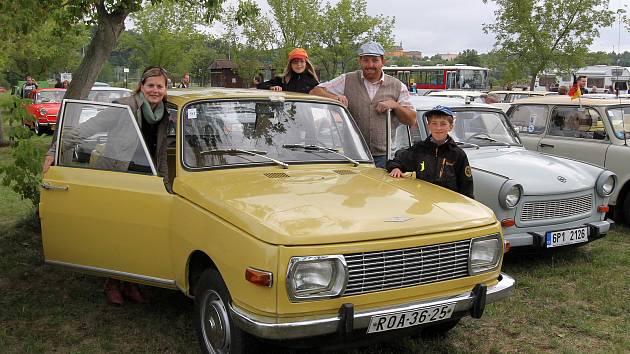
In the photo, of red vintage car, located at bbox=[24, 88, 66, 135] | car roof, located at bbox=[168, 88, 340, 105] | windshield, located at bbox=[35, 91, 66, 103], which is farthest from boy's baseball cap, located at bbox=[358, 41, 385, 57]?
windshield, located at bbox=[35, 91, 66, 103]

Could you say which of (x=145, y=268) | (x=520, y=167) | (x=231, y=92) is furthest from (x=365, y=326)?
(x=520, y=167)

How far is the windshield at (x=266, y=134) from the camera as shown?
14.3ft

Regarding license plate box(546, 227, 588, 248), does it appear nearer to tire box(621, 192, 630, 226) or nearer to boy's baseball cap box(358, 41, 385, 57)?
tire box(621, 192, 630, 226)

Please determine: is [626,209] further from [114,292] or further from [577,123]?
[114,292]

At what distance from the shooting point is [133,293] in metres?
5.12

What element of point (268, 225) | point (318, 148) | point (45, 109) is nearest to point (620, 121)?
point (318, 148)

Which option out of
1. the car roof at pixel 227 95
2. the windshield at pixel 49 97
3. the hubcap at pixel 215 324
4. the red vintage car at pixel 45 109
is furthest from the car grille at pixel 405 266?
the windshield at pixel 49 97

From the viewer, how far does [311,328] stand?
316cm

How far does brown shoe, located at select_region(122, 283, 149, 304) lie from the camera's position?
511 cm

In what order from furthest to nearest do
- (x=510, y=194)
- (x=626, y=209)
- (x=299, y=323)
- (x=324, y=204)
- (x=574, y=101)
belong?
1. (x=574, y=101)
2. (x=626, y=209)
3. (x=510, y=194)
4. (x=324, y=204)
5. (x=299, y=323)

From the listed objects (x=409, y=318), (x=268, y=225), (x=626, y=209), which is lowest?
(x=626, y=209)

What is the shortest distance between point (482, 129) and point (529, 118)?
199 centimetres

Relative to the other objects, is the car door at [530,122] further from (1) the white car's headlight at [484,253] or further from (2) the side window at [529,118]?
(1) the white car's headlight at [484,253]

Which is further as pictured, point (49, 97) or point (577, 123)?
point (49, 97)
